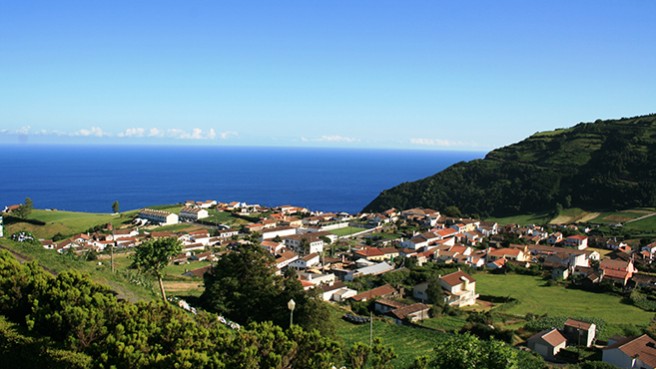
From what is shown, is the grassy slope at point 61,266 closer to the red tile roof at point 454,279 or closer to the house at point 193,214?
the red tile roof at point 454,279

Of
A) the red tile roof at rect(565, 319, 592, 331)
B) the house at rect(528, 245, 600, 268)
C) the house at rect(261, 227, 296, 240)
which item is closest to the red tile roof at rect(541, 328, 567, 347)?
the red tile roof at rect(565, 319, 592, 331)

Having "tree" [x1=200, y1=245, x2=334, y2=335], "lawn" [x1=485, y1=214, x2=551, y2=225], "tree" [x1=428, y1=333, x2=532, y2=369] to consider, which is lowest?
"lawn" [x1=485, y1=214, x2=551, y2=225]

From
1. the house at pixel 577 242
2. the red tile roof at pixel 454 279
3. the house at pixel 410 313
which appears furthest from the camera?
the house at pixel 577 242

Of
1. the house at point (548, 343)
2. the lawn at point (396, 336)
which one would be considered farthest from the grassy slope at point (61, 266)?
the house at point (548, 343)

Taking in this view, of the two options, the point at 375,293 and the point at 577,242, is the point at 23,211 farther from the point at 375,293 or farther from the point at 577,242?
the point at 577,242

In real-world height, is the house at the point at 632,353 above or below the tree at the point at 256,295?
below

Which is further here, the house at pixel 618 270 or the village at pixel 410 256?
the house at pixel 618 270

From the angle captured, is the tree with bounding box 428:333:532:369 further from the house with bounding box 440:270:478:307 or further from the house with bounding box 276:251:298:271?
the house with bounding box 276:251:298:271
